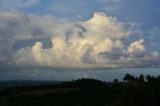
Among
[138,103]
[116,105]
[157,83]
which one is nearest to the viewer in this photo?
[116,105]

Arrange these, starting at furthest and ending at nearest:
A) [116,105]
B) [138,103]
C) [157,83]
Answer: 1. [157,83]
2. [138,103]
3. [116,105]

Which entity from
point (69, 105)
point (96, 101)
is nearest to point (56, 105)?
point (69, 105)

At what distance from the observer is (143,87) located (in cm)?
19400

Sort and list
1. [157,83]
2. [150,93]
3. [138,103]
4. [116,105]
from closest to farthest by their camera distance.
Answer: [116,105] < [138,103] < [150,93] < [157,83]

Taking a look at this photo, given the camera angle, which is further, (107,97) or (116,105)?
(107,97)

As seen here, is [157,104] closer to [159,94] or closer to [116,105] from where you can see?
[159,94]

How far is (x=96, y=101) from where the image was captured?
194 meters

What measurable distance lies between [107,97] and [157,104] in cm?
3288

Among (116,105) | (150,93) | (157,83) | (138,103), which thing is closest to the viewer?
(116,105)

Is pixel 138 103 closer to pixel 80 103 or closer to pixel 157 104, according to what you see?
pixel 157 104

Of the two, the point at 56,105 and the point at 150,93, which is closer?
the point at 150,93

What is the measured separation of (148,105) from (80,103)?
1566 inches

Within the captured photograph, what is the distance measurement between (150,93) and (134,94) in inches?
331

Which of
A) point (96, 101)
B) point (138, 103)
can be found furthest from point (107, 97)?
point (138, 103)
